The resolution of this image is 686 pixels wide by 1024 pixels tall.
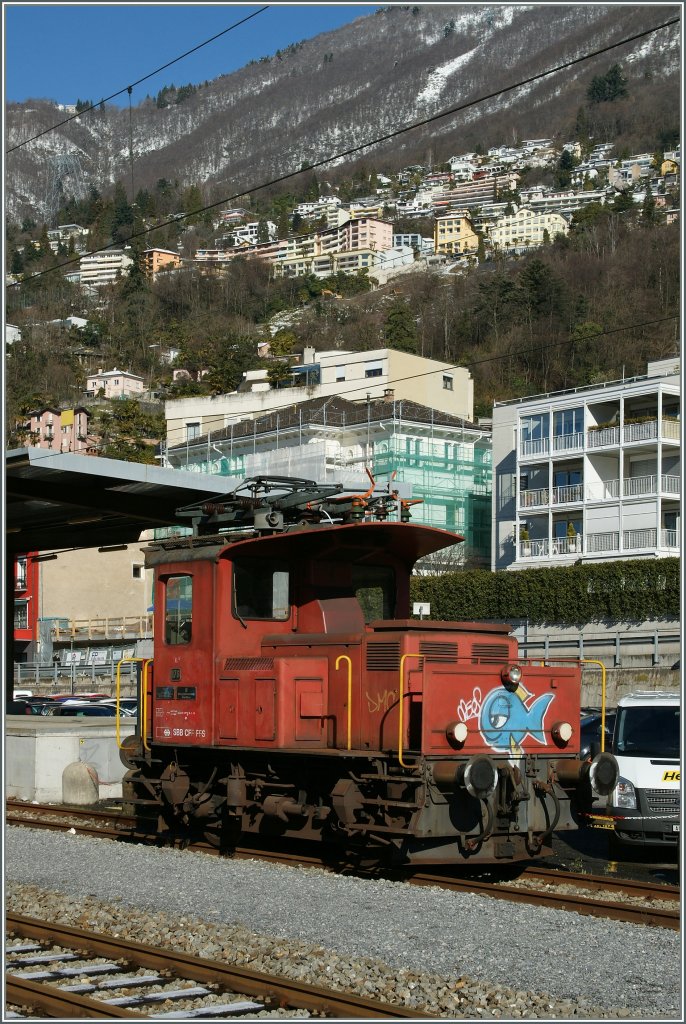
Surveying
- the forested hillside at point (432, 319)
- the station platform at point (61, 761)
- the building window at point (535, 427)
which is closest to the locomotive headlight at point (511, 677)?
the station platform at point (61, 761)

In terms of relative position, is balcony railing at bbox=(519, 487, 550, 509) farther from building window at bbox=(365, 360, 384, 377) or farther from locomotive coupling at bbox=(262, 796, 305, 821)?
locomotive coupling at bbox=(262, 796, 305, 821)

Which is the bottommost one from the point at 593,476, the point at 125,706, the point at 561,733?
the point at 125,706

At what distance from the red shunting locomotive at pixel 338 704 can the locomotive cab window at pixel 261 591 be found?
0.02m

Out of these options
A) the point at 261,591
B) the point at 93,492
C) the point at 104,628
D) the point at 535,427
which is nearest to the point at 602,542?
the point at 535,427

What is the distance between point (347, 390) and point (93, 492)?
62347mm

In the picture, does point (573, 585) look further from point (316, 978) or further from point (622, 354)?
point (622, 354)

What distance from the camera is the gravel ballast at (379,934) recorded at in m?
7.83

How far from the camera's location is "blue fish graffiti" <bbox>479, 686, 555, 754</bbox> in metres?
12.1

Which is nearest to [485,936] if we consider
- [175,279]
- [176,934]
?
[176,934]

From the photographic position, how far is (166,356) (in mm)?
160125

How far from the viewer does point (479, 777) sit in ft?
37.2

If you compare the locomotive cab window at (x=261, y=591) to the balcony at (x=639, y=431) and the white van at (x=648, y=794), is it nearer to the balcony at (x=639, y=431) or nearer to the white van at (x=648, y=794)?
the white van at (x=648, y=794)

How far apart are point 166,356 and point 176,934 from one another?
153909mm

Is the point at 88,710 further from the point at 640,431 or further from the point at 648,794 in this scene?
the point at 640,431
